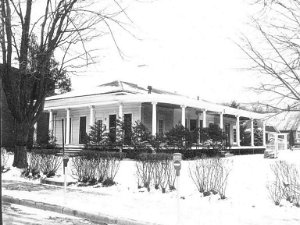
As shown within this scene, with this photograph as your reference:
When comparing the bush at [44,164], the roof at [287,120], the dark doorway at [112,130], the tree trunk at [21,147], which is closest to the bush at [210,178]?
the roof at [287,120]

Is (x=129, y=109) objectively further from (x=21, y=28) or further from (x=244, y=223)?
(x=244, y=223)

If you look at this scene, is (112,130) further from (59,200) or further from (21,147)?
(59,200)

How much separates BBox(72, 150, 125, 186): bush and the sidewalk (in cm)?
88

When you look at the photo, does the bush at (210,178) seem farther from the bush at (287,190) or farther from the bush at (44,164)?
the bush at (44,164)

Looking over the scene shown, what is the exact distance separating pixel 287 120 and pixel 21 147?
14260 millimetres

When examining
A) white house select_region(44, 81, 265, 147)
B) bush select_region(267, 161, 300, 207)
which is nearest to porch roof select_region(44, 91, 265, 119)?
white house select_region(44, 81, 265, 147)

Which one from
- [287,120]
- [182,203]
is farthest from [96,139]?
[287,120]

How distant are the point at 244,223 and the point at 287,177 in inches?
100.0

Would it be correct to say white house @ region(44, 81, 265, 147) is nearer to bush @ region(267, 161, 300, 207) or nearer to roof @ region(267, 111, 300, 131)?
bush @ region(267, 161, 300, 207)

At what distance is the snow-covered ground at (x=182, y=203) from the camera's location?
8.83m

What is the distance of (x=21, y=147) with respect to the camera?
1895 cm

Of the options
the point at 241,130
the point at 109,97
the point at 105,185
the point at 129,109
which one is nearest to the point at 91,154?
the point at 105,185

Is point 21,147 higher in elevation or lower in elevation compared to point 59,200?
higher

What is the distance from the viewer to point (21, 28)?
63.3 ft
